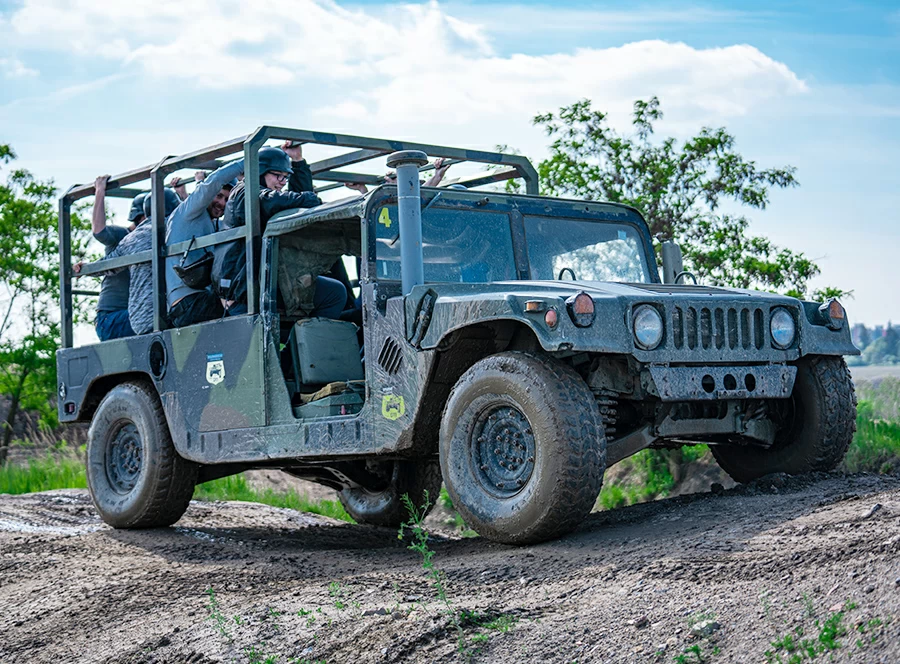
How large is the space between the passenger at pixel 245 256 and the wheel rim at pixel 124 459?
1.43 meters

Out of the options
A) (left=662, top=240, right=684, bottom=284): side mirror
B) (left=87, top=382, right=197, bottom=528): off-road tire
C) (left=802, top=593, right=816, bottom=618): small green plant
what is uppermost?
(left=662, top=240, right=684, bottom=284): side mirror

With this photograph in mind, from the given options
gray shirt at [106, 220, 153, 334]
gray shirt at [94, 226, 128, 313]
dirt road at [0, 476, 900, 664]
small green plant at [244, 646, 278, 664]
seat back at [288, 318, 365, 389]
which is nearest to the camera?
dirt road at [0, 476, 900, 664]

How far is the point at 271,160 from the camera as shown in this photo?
7621 mm

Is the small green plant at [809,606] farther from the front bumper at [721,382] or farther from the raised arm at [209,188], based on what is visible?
the raised arm at [209,188]

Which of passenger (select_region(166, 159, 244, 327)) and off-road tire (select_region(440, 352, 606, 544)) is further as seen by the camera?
passenger (select_region(166, 159, 244, 327))

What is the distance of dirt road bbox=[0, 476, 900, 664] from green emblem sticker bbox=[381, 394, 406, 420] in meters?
0.75

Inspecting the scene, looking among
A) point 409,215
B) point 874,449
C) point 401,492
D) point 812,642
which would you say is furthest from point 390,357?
point 874,449

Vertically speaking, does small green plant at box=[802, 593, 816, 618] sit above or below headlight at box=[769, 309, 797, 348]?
below

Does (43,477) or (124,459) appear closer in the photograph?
(124,459)

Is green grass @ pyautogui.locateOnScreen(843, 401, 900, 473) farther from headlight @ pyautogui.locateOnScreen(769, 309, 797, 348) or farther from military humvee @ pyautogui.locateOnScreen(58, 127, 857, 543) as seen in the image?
headlight @ pyautogui.locateOnScreen(769, 309, 797, 348)

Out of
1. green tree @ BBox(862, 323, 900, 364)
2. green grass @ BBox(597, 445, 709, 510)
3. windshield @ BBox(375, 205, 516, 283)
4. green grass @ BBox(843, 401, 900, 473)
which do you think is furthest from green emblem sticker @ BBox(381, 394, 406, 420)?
green tree @ BBox(862, 323, 900, 364)

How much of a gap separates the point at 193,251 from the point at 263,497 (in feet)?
14.2

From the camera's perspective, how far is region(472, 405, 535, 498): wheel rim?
5.75 meters

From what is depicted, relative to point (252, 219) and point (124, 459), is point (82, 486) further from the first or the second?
point (252, 219)
